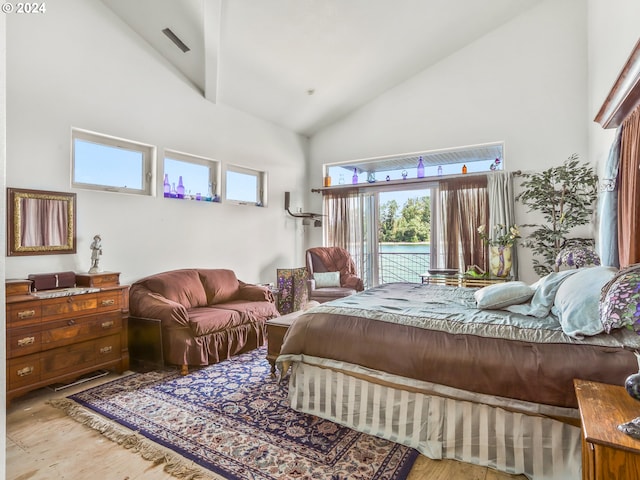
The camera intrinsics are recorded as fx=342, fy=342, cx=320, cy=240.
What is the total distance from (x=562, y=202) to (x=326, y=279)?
3.03m

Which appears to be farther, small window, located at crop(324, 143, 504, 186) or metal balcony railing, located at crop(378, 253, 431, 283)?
metal balcony railing, located at crop(378, 253, 431, 283)

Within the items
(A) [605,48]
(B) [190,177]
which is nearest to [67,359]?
(B) [190,177]

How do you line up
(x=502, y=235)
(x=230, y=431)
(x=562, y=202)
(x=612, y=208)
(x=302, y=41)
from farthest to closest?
(x=502, y=235) < (x=302, y=41) < (x=562, y=202) < (x=612, y=208) < (x=230, y=431)

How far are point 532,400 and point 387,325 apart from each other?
75cm

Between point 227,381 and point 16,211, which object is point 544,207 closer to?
point 227,381

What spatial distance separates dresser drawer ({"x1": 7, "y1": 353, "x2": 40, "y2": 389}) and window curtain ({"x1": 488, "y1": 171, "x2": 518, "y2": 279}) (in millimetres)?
4817

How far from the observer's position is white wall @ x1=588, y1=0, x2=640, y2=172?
7.72 feet

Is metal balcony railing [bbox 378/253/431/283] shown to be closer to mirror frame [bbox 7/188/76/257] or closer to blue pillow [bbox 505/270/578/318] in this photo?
blue pillow [bbox 505/270/578/318]

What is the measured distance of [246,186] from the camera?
16.6 ft

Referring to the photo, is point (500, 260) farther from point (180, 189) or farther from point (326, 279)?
point (180, 189)

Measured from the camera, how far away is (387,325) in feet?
6.48

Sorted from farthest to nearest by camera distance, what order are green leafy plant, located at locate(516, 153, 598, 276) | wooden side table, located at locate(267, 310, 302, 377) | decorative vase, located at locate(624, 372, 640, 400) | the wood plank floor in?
green leafy plant, located at locate(516, 153, 598, 276) → wooden side table, located at locate(267, 310, 302, 377) → the wood plank floor → decorative vase, located at locate(624, 372, 640, 400)

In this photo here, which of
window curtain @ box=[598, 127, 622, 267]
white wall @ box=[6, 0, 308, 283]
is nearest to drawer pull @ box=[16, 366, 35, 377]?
white wall @ box=[6, 0, 308, 283]

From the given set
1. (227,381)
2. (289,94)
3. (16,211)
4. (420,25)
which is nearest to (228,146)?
(289,94)
